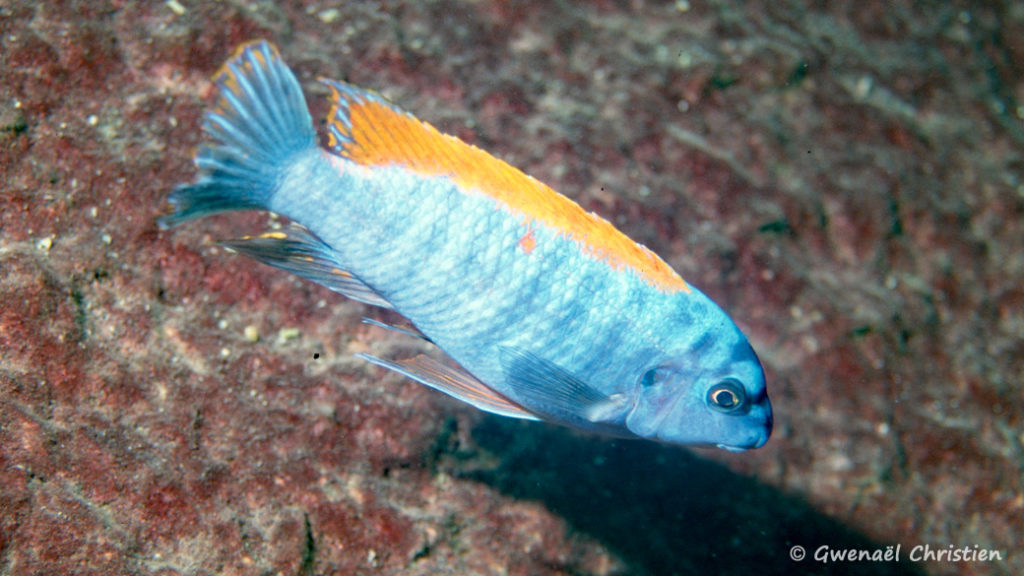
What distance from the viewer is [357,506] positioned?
2561 millimetres

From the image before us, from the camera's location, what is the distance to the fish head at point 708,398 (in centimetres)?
172

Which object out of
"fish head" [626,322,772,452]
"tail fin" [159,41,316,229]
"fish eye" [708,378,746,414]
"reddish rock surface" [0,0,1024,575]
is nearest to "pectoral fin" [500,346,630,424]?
"fish head" [626,322,772,452]

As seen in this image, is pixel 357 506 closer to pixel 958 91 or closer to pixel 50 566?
pixel 50 566

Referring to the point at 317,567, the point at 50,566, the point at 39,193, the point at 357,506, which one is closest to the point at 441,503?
the point at 357,506

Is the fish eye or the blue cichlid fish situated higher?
the blue cichlid fish

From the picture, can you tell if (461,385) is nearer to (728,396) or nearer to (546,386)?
(546,386)

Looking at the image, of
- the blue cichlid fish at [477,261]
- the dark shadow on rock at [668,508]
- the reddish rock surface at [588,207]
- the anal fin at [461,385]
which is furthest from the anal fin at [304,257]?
the dark shadow on rock at [668,508]

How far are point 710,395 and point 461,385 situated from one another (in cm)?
81

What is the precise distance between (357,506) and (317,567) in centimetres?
31

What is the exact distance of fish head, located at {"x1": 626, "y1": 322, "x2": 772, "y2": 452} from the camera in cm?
172

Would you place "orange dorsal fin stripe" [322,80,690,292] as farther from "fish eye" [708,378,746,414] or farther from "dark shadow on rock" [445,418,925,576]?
"dark shadow on rock" [445,418,925,576]

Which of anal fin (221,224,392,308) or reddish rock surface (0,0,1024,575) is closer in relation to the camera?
anal fin (221,224,392,308)

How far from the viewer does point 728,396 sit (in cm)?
171

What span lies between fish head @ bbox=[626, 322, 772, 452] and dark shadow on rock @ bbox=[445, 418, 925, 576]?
1203 mm
